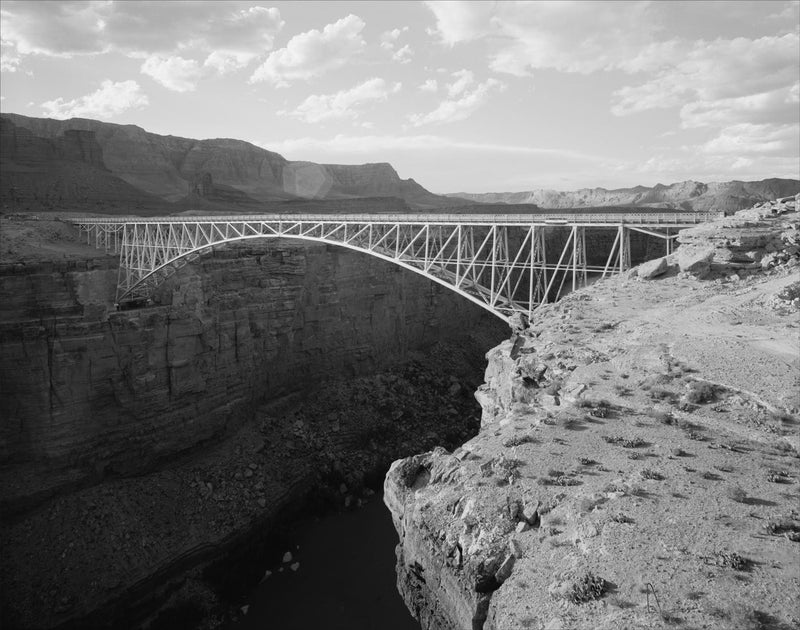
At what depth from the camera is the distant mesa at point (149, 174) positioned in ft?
207

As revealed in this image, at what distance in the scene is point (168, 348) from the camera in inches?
1186

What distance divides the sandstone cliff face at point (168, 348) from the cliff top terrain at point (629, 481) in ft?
66.1

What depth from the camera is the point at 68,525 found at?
25.2 metres

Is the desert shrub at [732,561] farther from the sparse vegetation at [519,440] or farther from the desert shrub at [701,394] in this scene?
the desert shrub at [701,394]

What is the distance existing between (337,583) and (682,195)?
93613mm

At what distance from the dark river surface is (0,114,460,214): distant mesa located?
161 feet

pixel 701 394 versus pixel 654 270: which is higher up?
pixel 654 270

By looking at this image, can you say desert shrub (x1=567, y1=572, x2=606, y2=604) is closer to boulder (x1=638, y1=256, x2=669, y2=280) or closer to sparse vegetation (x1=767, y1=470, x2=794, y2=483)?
sparse vegetation (x1=767, y1=470, x2=794, y2=483)

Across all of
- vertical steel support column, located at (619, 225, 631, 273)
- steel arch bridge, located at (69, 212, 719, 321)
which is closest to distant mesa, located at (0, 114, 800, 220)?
steel arch bridge, located at (69, 212, 719, 321)

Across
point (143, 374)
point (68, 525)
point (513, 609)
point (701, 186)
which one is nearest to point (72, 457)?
point (68, 525)

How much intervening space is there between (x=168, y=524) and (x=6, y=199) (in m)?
48.8

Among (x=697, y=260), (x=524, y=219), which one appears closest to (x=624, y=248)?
(x=697, y=260)

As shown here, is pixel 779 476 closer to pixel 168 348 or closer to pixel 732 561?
pixel 732 561

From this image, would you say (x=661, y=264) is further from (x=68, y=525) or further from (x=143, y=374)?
(x=68, y=525)
